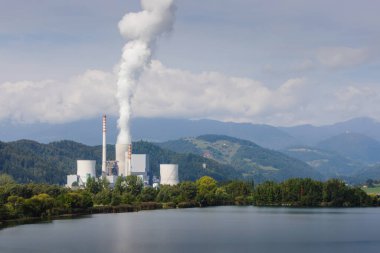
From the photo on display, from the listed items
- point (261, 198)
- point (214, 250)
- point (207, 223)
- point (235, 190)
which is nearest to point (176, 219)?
point (207, 223)

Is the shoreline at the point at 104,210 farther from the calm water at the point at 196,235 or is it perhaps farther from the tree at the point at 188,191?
the calm water at the point at 196,235

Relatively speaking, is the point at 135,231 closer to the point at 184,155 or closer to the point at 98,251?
the point at 98,251

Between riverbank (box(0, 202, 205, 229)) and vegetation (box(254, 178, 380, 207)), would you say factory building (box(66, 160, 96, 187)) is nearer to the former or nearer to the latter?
riverbank (box(0, 202, 205, 229))

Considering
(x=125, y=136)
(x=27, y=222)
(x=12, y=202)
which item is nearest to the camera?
(x=27, y=222)

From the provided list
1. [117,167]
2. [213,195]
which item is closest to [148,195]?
[213,195]

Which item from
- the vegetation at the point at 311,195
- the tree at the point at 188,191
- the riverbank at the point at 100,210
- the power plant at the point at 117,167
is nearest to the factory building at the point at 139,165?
the power plant at the point at 117,167

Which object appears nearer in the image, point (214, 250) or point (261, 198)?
point (214, 250)

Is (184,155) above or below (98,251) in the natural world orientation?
above

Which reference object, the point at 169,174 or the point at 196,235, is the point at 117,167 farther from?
the point at 196,235
